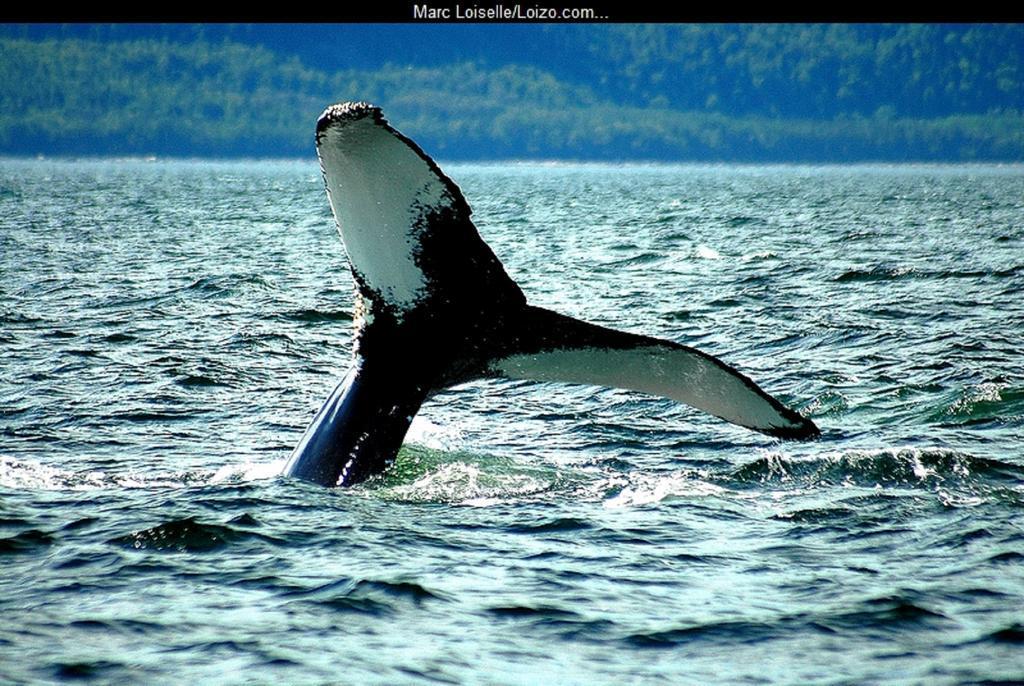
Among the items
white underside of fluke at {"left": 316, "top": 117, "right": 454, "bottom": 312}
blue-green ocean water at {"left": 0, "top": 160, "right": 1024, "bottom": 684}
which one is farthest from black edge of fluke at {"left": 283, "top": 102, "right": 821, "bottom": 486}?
blue-green ocean water at {"left": 0, "top": 160, "right": 1024, "bottom": 684}

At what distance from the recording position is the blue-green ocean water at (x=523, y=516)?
5984mm

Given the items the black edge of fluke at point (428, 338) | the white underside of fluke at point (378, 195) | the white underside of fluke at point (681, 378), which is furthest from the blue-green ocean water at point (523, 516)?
the white underside of fluke at point (378, 195)

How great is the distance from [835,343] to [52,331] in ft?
31.1

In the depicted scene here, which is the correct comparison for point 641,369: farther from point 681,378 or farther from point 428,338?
point 428,338

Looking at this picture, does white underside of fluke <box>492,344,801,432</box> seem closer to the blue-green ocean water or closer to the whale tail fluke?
the whale tail fluke

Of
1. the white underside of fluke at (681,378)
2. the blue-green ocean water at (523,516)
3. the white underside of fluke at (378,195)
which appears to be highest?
the white underside of fluke at (378,195)

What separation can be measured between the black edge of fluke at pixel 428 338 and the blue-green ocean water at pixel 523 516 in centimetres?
54

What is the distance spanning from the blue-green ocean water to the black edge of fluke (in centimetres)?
54

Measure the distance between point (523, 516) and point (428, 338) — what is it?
1.35 metres

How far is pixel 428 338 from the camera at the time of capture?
768 cm

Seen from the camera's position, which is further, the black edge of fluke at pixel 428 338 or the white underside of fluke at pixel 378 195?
the black edge of fluke at pixel 428 338

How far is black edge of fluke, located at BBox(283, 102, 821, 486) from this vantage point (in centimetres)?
655

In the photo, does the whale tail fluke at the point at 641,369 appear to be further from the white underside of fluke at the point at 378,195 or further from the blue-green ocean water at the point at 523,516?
the blue-green ocean water at the point at 523,516

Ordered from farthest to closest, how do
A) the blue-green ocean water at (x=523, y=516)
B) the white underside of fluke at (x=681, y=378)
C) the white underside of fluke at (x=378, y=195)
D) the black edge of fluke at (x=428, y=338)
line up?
the white underside of fluke at (x=681, y=378) → the black edge of fluke at (x=428, y=338) → the white underside of fluke at (x=378, y=195) → the blue-green ocean water at (x=523, y=516)
